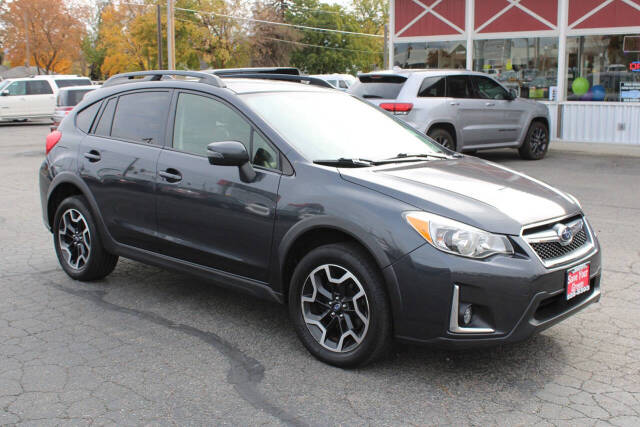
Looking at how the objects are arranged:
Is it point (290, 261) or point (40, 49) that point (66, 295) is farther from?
point (40, 49)

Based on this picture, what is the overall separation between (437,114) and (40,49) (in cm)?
5073

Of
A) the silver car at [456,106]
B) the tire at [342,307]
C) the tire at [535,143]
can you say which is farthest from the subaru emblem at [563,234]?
the tire at [535,143]

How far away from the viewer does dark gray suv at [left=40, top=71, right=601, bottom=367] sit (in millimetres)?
3578

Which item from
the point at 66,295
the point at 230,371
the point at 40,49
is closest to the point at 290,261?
the point at 230,371

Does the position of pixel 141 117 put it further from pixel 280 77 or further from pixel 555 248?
pixel 555 248

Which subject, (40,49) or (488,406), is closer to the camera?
(488,406)

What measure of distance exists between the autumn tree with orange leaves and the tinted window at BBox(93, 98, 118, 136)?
53429 millimetres

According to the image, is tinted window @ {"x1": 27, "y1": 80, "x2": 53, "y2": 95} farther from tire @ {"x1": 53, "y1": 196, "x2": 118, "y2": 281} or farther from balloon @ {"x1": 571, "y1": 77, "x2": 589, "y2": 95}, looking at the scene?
tire @ {"x1": 53, "y1": 196, "x2": 118, "y2": 281}

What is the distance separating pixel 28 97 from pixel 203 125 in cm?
2596

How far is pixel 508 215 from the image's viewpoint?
372cm

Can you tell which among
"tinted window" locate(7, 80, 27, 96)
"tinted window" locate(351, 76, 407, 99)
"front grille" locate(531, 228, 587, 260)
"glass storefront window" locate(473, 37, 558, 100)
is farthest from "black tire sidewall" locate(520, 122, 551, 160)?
"tinted window" locate(7, 80, 27, 96)

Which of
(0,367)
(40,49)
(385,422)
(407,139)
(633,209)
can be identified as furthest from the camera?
(40,49)

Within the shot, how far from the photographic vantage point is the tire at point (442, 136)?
12289 mm

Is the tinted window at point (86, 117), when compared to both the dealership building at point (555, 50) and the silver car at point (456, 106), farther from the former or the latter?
the dealership building at point (555, 50)
